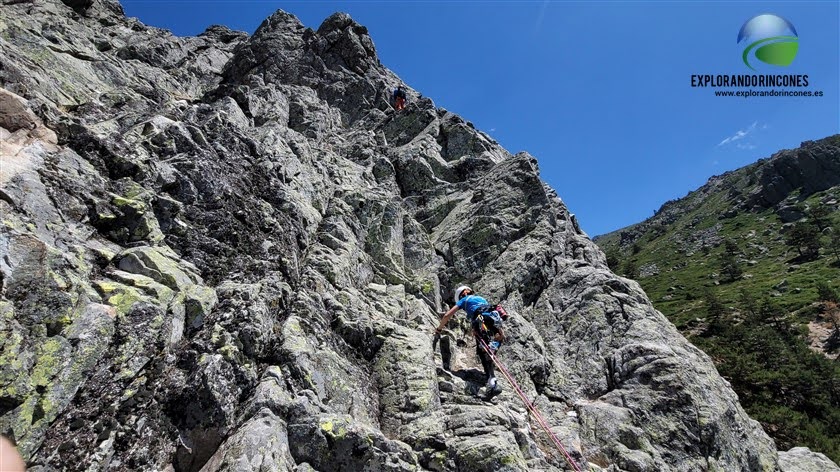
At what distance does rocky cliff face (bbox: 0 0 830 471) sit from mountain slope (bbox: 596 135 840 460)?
38051 millimetres

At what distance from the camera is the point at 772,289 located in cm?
9925

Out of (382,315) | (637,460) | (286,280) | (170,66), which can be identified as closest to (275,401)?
(286,280)

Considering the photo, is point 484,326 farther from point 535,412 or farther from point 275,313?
point 275,313

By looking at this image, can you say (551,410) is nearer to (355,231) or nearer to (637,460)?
(637,460)

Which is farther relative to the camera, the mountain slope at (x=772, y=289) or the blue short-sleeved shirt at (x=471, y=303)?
the mountain slope at (x=772, y=289)


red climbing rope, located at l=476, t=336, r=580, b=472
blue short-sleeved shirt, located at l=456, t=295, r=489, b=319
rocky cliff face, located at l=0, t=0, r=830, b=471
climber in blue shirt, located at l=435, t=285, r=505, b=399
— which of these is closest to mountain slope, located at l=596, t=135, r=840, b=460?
rocky cliff face, located at l=0, t=0, r=830, b=471

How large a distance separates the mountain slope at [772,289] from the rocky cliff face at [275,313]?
125ft

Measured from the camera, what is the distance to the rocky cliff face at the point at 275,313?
8.54 metres

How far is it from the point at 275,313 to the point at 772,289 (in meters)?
126

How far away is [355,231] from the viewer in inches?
805

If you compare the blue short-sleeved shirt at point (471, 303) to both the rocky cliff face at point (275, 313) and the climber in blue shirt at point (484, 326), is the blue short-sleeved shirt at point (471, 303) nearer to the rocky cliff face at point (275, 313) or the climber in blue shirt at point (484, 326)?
the climber in blue shirt at point (484, 326)

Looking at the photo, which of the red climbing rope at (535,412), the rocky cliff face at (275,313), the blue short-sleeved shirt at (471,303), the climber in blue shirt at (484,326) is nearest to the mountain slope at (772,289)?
the rocky cliff face at (275,313)

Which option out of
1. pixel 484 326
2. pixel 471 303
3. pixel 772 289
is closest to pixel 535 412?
pixel 484 326

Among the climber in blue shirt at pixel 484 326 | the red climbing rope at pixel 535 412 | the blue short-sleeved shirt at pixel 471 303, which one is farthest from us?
the blue short-sleeved shirt at pixel 471 303
